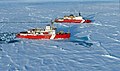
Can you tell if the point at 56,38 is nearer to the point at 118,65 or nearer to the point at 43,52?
the point at 43,52

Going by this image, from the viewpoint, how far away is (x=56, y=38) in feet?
102

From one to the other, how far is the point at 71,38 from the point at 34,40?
14.5 feet

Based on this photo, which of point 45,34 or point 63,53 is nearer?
point 63,53

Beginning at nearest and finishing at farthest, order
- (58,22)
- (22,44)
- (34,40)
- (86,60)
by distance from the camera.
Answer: (86,60), (22,44), (34,40), (58,22)

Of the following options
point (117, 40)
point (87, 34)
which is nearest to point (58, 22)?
point (87, 34)

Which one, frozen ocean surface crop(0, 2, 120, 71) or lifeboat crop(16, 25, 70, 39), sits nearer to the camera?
frozen ocean surface crop(0, 2, 120, 71)

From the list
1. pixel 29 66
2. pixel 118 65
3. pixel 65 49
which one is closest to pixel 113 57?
pixel 118 65

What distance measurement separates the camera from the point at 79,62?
69.5 ft

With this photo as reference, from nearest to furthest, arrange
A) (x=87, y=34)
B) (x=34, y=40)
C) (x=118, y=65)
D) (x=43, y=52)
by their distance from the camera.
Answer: (x=118, y=65)
(x=43, y=52)
(x=34, y=40)
(x=87, y=34)

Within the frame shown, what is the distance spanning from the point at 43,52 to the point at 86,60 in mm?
4852

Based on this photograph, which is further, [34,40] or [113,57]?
[34,40]

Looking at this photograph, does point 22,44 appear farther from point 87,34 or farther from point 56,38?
point 87,34

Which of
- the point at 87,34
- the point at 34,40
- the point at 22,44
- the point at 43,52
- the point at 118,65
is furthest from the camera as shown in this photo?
the point at 87,34

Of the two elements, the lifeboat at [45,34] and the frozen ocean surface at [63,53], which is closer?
the frozen ocean surface at [63,53]
